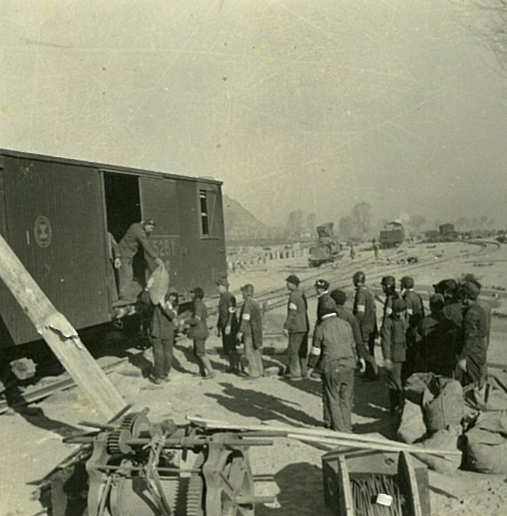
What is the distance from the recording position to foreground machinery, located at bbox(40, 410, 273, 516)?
163 inches

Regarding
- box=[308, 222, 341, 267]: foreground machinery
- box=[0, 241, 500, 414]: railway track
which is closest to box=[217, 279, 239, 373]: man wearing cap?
box=[0, 241, 500, 414]: railway track

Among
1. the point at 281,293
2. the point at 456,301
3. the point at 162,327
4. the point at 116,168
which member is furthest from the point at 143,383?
the point at 281,293

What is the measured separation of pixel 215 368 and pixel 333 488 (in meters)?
5.85

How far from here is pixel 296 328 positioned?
9.39 metres

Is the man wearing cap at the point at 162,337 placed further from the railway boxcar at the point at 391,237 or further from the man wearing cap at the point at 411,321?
the railway boxcar at the point at 391,237

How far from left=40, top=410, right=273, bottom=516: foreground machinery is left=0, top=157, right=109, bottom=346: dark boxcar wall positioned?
4.10 m

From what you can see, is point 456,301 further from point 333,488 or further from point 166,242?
point 166,242

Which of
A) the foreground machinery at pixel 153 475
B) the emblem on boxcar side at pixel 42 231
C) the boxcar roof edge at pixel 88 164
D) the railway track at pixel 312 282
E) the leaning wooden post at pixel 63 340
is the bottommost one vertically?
the railway track at pixel 312 282

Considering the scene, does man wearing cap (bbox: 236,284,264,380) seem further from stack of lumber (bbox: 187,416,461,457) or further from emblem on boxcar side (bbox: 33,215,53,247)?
stack of lumber (bbox: 187,416,461,457)

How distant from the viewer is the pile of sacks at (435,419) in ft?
19.0

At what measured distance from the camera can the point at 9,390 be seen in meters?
9.00

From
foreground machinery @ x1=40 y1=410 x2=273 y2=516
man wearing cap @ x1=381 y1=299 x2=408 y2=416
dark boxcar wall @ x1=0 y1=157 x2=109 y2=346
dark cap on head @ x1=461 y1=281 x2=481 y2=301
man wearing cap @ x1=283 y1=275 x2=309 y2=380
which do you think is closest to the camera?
foreground machinery @ x1=40 y1=410 x2=273 y2=516

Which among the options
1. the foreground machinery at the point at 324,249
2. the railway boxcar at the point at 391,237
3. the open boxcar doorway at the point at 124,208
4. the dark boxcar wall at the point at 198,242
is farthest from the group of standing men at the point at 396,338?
the railway boxcar at the point at 391,237

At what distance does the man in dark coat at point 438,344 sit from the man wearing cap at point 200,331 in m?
3.78
